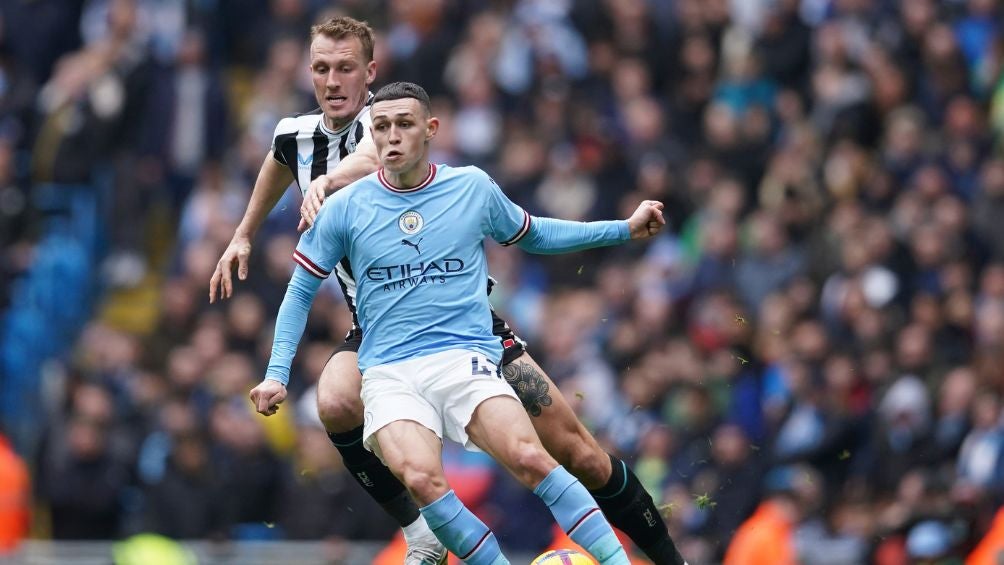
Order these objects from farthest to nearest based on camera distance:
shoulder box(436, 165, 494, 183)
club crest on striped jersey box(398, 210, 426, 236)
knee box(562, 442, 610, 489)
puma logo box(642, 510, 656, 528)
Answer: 1. puma logo box(642, 510, 656, 528)
2. knee box(562, 442, 610, 489)
3. shoulder box(436, 165, 494, 183)
4. club crest on striped jersey box(398, 210, 426, 236)

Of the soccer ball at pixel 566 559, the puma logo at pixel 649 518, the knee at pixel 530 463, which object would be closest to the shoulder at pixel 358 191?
the knee at pixel 530 463

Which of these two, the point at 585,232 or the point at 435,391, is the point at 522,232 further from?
the point at 435,391

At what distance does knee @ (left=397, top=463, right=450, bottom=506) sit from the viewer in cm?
905

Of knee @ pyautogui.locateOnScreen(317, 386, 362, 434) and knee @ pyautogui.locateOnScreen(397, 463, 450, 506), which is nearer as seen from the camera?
knee @ pyautogui.locateOnScreen(397, 463, 450, 506)

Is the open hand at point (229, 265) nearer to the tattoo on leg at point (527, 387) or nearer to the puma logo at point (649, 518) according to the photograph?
the tattoo on leg at point (527, 387)

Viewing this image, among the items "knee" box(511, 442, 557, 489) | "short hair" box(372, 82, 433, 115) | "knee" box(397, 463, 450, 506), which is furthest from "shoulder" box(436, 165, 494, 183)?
A: "knee" box(397, 463, 450, 506)

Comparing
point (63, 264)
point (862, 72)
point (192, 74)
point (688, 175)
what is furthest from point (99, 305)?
point (862, 72)

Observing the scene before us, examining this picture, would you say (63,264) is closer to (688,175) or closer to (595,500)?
(688,175)

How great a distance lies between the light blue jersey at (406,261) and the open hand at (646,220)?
705 millimetres

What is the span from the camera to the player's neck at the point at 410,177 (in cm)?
946

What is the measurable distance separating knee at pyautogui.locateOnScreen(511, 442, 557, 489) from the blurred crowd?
116 inches

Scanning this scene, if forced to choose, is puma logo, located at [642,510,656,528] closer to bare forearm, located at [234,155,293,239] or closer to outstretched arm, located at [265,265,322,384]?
outstretched arm, located at [265,265,322,384]

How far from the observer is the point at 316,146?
10.3 m

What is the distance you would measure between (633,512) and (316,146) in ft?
8.51
